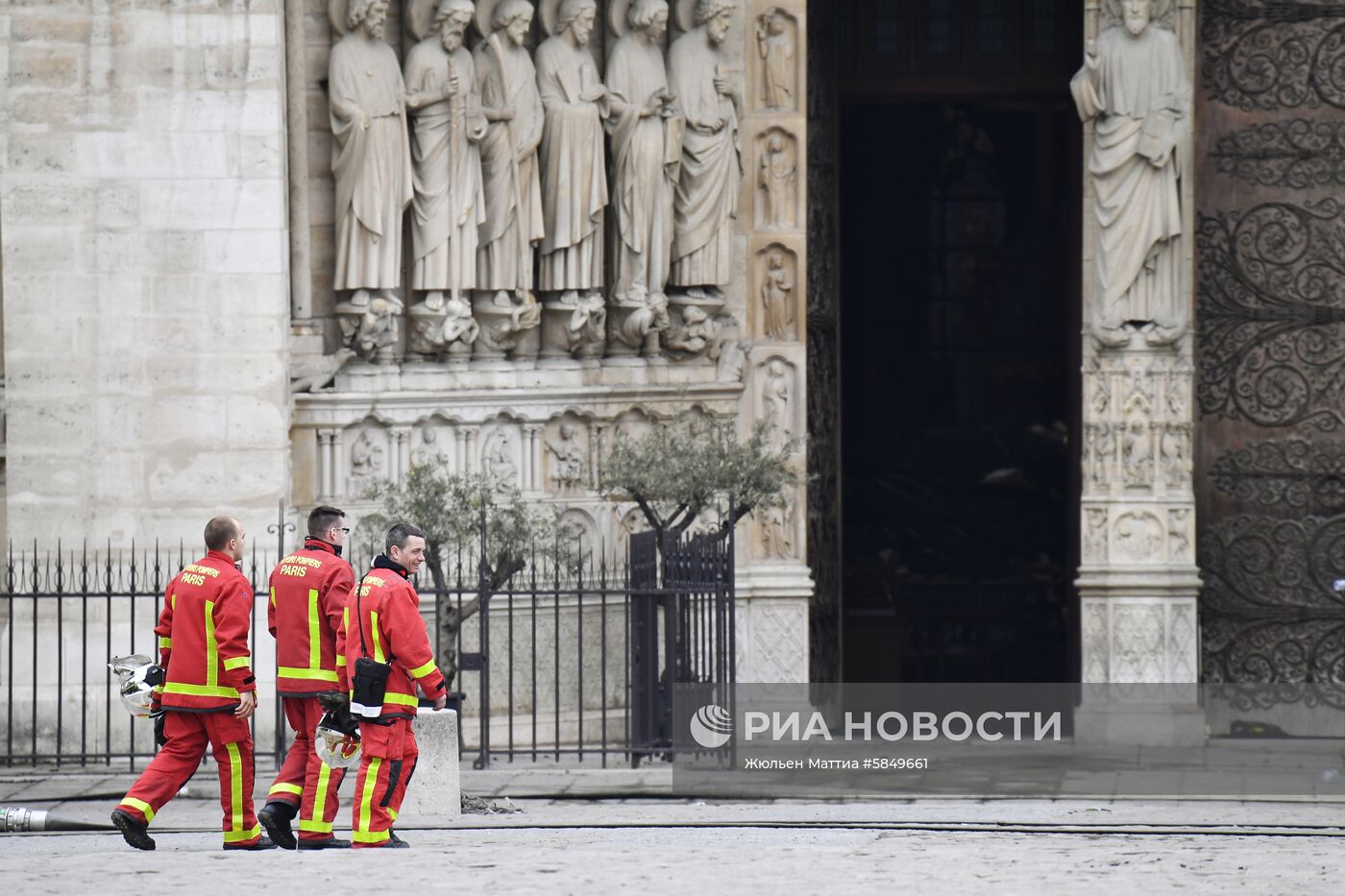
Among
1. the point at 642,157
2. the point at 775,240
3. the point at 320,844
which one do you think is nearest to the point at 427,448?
the point at 642,157

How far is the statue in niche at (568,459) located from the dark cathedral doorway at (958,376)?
482 cm

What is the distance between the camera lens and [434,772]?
47.9 ft

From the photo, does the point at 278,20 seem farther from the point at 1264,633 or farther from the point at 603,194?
the point at 1264,633

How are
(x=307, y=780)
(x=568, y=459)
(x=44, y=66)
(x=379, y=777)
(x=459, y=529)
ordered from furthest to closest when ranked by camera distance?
(x=568, y=459)
(x=44, y=66)
(x=459, y=529)
(x=307, y=780)
(x=379, y=777)

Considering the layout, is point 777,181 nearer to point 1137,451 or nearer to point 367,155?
point 367,155

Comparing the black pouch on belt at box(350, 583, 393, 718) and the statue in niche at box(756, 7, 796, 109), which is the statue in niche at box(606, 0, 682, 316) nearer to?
the statue in niche at box(756, 7, 796, 109)

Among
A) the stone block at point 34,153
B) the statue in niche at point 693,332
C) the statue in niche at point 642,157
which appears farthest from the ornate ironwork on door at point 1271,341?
the stone block at point 34,153

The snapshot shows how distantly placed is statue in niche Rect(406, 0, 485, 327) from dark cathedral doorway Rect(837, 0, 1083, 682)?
5.78 m

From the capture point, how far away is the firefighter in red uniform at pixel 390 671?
12555mm

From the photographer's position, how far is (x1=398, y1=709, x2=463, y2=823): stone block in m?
14.5

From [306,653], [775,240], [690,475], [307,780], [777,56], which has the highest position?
[777,56]

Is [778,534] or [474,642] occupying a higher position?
[778,534]

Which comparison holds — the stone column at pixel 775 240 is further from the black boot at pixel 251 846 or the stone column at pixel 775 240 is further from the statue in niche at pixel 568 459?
the black boot at pixel 251 846

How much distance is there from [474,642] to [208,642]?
5.65 m
